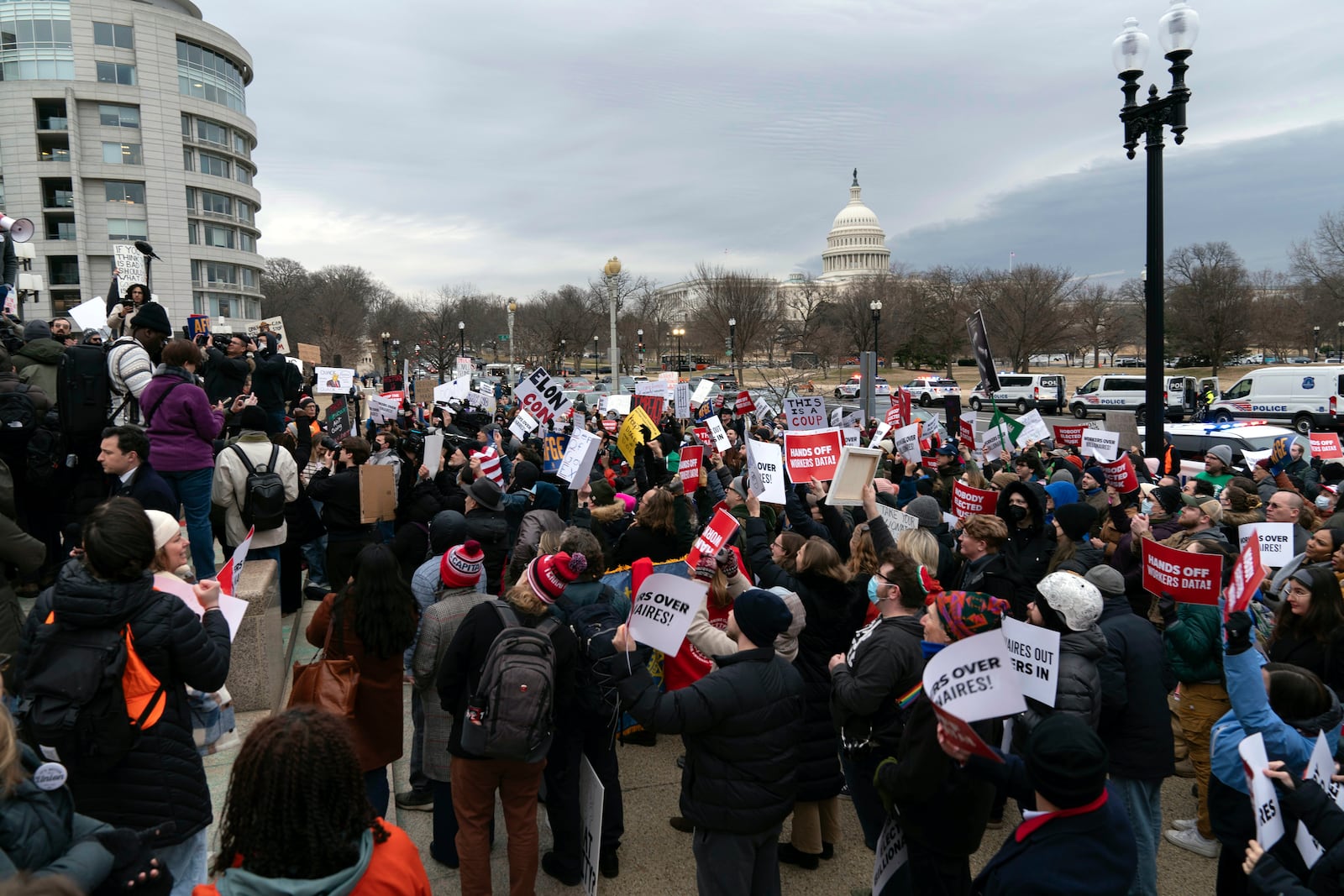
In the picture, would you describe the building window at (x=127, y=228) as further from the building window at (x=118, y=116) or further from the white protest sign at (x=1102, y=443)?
the white protest sign at (x=1102, y=443)

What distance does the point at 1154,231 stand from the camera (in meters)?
9.43

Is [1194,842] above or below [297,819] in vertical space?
below

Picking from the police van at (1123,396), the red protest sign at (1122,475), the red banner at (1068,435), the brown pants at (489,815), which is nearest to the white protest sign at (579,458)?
the brown pants at (489,815)

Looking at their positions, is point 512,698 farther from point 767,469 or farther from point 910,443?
point 910,443

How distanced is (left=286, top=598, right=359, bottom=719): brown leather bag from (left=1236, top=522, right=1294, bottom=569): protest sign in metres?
5.60

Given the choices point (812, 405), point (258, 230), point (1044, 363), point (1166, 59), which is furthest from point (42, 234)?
point (1044, 363)

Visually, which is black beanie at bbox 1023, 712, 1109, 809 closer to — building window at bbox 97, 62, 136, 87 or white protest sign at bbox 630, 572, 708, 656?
white protest sign at bbox 630, 572, 708, 656

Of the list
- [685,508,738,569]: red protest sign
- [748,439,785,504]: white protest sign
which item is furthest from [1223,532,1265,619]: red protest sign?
[748,439,785,504]: white protest sign

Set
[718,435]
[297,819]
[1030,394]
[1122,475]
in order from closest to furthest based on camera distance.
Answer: [297,819] → [1122,475] → [718,435] → [1030,394]

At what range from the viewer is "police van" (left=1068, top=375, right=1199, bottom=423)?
37656 millimetres

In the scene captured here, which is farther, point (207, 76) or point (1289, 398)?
point (207, 76)

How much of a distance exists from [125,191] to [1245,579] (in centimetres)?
8337

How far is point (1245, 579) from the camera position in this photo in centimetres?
440

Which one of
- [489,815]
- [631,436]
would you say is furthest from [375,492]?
[489,815]
